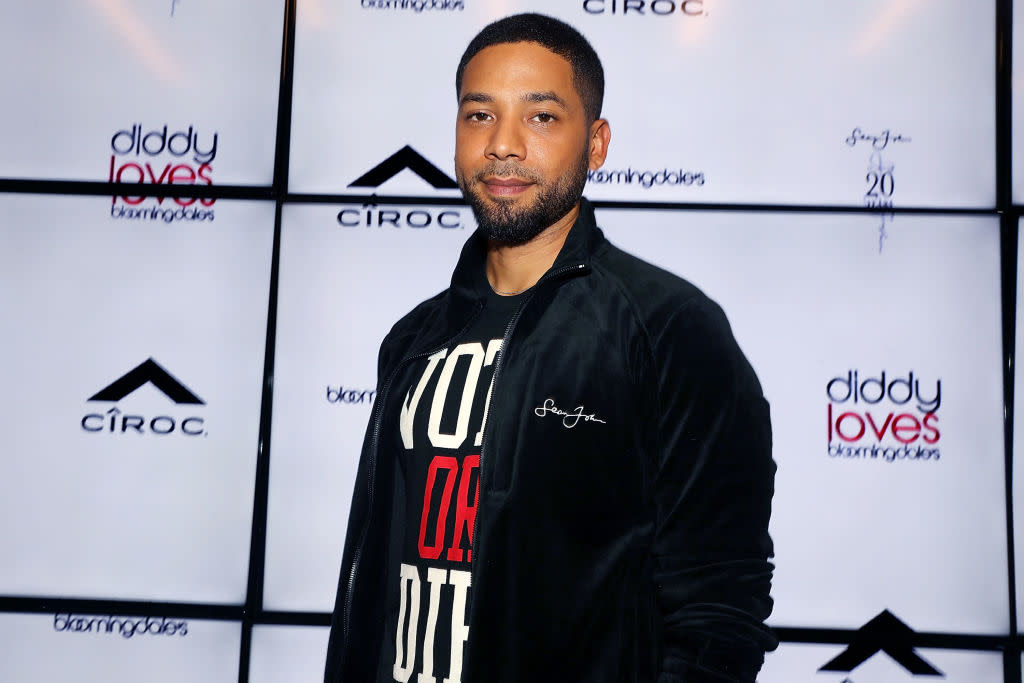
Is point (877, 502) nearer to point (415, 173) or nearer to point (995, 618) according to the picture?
point (995, 618)

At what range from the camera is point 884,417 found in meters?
2.28

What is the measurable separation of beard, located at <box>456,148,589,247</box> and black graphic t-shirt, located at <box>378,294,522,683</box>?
13 cm

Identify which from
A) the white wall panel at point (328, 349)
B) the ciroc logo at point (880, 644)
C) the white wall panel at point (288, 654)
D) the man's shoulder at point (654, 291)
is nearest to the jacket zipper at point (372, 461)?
the man's shoulder at point (654, 291)

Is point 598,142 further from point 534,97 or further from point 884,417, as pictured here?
point 884,417

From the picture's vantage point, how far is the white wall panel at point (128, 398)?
2320 mm

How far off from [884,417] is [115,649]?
230cm

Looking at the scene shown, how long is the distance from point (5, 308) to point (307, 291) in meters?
0.93

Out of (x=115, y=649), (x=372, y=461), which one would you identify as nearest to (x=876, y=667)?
(x=372, y=461)

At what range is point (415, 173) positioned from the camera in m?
2.40

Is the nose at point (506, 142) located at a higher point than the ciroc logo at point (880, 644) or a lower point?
higher

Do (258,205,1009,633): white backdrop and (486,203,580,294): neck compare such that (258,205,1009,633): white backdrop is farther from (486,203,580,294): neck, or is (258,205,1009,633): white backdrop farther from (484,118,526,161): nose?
(484,118,526,161): nose

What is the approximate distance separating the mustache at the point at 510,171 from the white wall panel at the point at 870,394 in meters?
1.07

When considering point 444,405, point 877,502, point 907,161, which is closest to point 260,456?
point 444,405

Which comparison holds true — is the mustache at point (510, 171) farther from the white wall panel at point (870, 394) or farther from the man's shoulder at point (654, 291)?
the white wall panel at point (870, 394)
